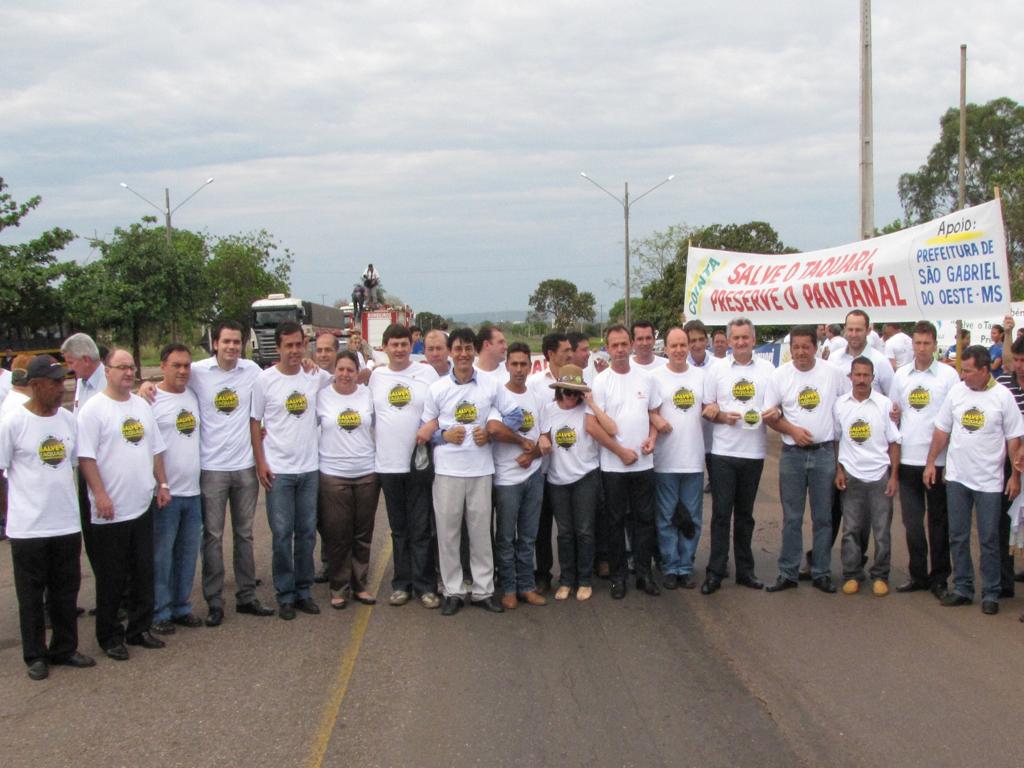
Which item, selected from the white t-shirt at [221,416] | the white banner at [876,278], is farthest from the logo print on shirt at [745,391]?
the white t-shirt at [221,416]

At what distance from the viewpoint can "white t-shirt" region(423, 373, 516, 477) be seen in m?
6.75

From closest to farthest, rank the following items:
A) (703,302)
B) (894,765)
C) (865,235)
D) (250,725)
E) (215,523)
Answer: (894,765), (250,725), (215,523), (703,302), (865,235)

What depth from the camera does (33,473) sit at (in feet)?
18.6

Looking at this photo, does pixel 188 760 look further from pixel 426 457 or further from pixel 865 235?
pixel 865 235

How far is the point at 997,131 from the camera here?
57.1 metres

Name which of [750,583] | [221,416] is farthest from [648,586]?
[221,416]

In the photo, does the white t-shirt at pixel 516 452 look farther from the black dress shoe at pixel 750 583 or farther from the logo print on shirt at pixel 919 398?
the logo print on shirt at pixel 919 398

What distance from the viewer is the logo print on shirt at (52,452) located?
5695 millimetres

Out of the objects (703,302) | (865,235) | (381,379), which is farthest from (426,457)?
(865,235)

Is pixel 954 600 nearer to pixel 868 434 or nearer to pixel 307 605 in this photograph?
pixel 868 434

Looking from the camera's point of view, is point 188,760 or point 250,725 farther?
point 250,725

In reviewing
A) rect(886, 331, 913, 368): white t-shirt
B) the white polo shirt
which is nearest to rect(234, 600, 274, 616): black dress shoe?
the white polo shirt

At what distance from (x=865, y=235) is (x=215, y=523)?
11363 mm

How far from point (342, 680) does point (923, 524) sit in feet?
14.9
